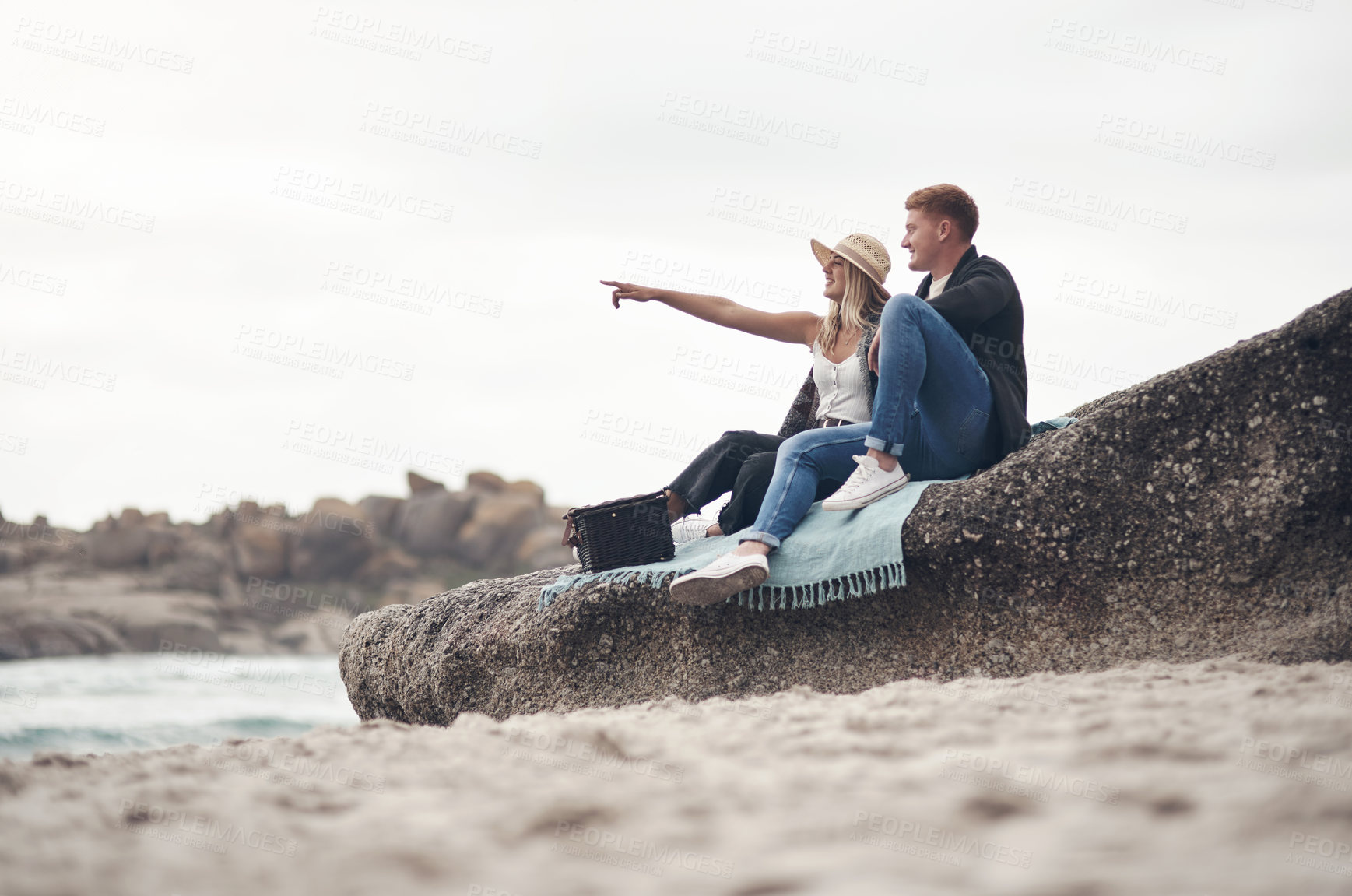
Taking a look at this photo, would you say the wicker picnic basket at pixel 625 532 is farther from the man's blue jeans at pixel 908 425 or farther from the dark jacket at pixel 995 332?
the dark jacket at pixel 995 332

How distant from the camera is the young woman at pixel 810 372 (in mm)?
3785

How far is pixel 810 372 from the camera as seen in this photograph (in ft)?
13.6

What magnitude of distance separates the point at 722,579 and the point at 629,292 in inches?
56.4

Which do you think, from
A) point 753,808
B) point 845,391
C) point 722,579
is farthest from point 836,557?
point 753,808

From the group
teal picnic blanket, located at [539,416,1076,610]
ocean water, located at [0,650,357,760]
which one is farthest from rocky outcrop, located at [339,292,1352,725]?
ocean water, located at [0,650,357,760]

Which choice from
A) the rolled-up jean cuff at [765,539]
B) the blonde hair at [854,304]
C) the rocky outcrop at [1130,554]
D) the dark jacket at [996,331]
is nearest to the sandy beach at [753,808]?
the rocky outcrop at [1130,554]

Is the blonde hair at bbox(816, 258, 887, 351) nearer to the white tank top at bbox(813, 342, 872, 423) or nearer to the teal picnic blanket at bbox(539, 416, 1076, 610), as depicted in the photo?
the white tank top at bbox(813, 342, 872, 423)

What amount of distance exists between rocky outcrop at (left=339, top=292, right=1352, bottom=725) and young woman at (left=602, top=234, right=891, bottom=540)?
1.78 feet

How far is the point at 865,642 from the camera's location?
3447 millimetres

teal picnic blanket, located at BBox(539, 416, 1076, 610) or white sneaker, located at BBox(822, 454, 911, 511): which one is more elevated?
white sneaker, located at BBox(822, 454, 911, 511)

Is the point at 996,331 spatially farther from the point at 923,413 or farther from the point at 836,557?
the point at 836,557

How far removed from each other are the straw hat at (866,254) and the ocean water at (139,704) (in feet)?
50.6

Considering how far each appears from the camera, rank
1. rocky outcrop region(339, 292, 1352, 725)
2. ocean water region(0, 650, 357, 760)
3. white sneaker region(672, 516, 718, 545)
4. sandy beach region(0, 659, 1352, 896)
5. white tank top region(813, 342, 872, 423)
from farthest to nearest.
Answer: ocean water region(0, 650, 357, 760)
white sneaker region(672, 516, 718, 545)
white tank top region(813, 342, 872, 423)
rocky outcrop region(339, 292, 1352, 725)
sandy beach region(0, 659, 1352, 896)

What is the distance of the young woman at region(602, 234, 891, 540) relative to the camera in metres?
3.79
